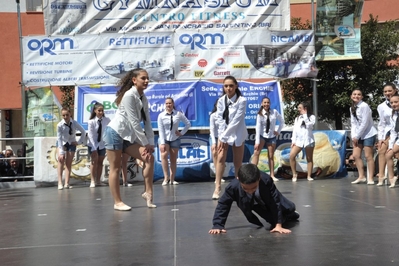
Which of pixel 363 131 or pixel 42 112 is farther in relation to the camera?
pixel 42 112

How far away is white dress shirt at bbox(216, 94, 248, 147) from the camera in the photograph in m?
8.59

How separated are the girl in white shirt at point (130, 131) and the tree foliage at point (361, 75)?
12801 millimetres

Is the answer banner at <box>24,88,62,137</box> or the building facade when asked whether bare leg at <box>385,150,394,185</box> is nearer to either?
banner at <box>24,88,62,137</box>

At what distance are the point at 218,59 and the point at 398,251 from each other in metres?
10.1

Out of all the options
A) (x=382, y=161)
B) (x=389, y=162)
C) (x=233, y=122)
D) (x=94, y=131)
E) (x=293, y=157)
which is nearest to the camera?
(x=233, y=122)

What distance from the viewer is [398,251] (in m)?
4.83

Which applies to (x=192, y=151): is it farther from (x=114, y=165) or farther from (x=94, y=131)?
(x=114, y=165)

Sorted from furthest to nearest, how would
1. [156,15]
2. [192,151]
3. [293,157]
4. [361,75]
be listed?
[361,75] < [156,15] < [192,151] < [293,157]

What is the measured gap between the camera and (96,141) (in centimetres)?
1325

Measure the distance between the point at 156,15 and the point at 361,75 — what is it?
840 cm

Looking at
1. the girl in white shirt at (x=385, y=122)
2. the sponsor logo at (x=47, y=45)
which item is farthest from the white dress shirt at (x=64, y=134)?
the girl in white shirt at (x=385, y=122)

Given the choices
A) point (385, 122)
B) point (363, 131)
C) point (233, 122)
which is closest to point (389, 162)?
point (385, 122)

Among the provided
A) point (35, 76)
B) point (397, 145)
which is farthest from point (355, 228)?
point (35, 76)

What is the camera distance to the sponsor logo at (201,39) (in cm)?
1438
